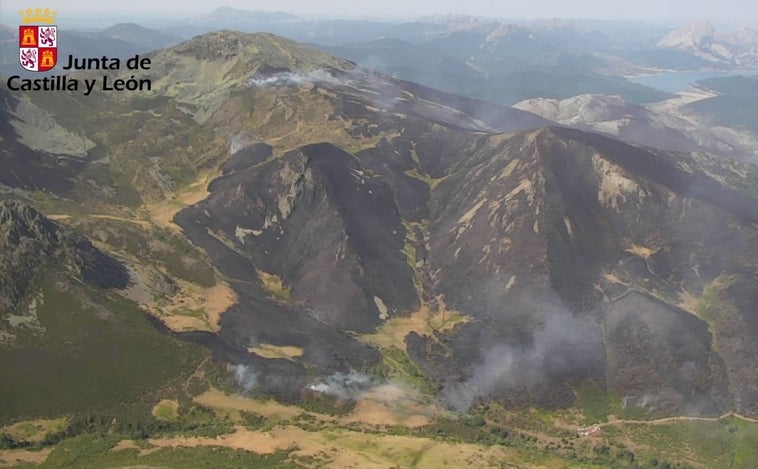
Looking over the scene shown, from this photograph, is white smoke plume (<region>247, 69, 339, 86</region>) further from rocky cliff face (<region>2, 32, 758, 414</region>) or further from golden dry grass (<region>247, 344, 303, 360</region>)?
golden dry grass (<region>247, 344, 303, 360</region>)

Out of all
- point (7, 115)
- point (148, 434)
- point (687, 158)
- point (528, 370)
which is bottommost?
point (148, 434)

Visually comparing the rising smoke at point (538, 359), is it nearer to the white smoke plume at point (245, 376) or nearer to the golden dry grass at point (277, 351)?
the golden dry grass at point (277, 351)

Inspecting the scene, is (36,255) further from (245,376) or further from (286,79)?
(286,79)

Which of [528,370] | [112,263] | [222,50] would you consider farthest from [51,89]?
[528,370]

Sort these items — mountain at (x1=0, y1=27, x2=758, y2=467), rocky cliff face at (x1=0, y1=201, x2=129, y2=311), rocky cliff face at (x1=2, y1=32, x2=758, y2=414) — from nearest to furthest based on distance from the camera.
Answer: mountain at (x1=0, y1=27, x2=758, y2=467) < rocky cliff face at (x1=0, y1=201, x2=129, y2=311) < rocky cliff face at (x1=2, y1=32, x2=758, y2=414)

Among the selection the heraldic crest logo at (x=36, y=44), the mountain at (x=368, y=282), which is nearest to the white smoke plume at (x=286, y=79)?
the mountain at (x=368, y=282)

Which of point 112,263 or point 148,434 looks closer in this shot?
point 148,434

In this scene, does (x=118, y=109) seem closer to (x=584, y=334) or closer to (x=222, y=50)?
(x=222, y=50)

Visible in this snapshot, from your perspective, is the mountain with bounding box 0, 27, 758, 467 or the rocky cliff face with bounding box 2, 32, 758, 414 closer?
the mountain with bounding box 0, 27, 758, 467

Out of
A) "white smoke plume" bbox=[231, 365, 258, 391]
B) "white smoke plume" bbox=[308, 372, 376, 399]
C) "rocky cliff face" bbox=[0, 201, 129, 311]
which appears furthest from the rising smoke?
"rocky cliff face" bbox=[0, 201, 129, 311]
